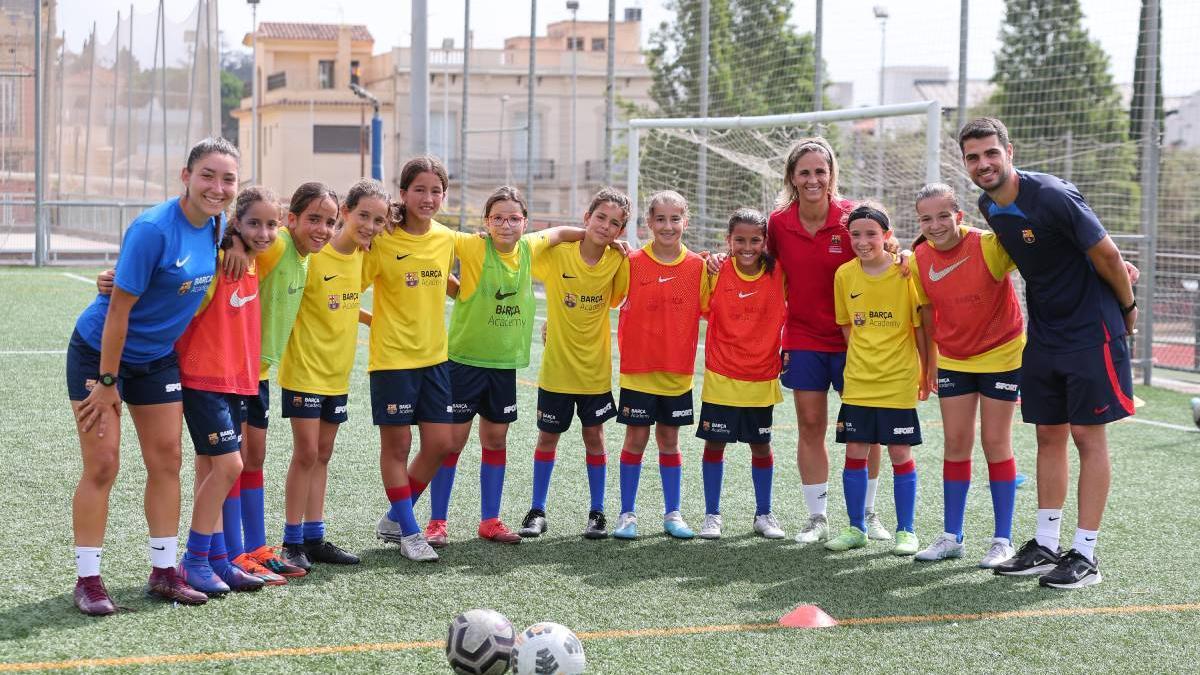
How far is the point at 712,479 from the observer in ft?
19.8

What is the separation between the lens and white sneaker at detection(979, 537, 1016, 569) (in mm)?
Answer: 5406

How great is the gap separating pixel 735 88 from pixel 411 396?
1263cm

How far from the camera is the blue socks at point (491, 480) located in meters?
5.86

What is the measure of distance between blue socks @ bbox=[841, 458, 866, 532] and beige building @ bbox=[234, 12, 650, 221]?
1536 inches

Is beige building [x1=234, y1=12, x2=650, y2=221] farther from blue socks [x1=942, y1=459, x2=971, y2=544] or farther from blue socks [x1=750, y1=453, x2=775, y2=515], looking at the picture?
blue socks [x1=942, y1=459, x2=971, y2=544]

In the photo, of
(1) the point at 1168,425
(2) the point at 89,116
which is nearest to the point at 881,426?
(1) the point at 1168,425

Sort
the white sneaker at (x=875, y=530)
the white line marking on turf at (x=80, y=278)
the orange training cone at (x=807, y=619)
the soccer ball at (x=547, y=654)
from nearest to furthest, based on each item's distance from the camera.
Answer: the soccer ball at (x=547, y=654)
the orange training cone at (x=807, y=619)
the white sneaker at (x=875, y=530)
the white line marking on turf at (x=80, y=278)

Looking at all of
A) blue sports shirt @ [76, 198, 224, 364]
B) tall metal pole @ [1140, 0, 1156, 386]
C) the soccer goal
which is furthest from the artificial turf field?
the soccer goal

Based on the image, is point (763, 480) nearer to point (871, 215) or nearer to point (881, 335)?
point (881, 335)

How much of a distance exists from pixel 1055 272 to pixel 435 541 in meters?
2.77

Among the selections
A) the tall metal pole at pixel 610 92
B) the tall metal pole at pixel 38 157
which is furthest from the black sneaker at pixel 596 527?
the tall metal pole at pixel 38 157

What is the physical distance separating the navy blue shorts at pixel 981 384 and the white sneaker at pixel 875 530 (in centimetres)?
71

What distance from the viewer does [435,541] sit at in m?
5.60

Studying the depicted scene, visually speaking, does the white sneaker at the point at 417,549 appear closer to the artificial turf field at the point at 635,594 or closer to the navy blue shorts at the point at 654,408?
the artificial turf field at the point at 635,594
